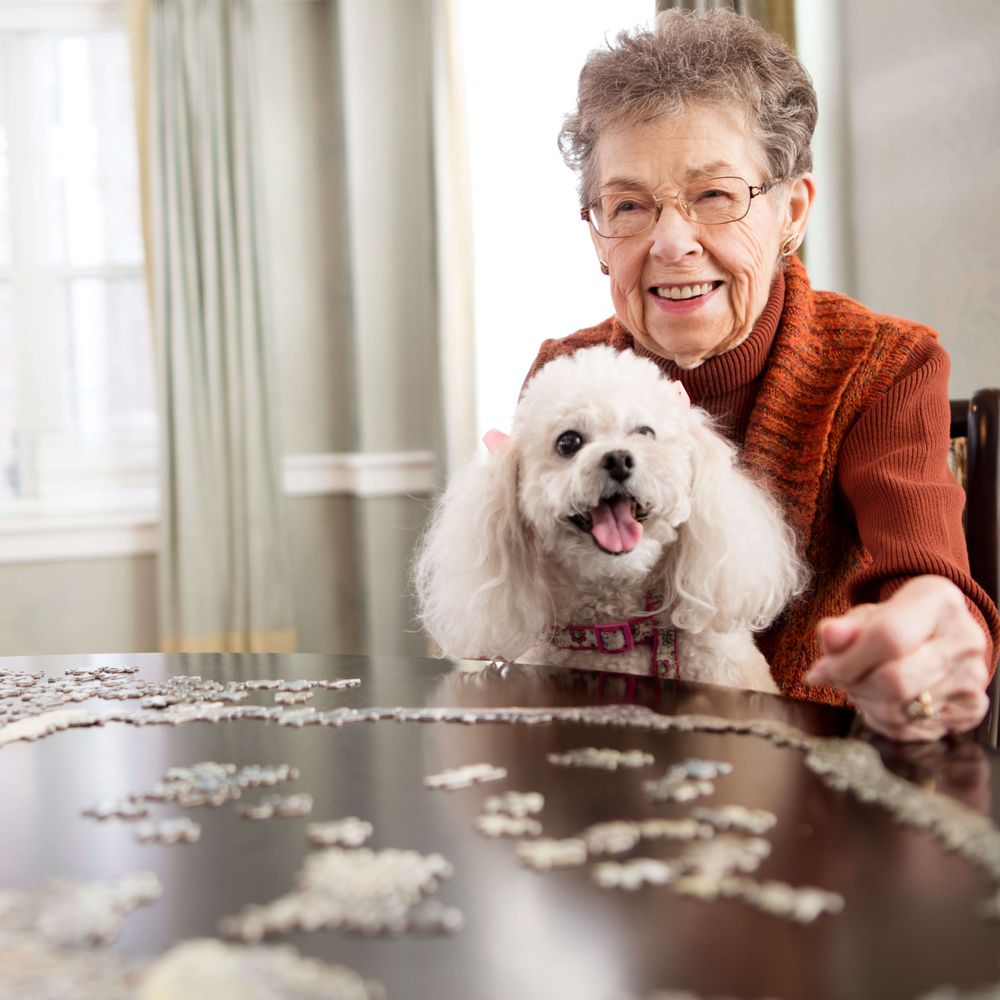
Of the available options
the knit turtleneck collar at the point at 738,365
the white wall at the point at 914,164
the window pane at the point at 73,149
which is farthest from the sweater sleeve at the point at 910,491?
the window pane at the point at 73,149

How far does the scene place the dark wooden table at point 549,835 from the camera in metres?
0.63

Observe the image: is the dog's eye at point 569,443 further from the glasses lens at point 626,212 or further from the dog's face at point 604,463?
the glasses lens at point 626,212

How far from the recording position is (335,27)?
4340 mm

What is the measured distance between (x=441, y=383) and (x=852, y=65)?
1.78 metres

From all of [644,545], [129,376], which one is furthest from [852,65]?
[129,376]

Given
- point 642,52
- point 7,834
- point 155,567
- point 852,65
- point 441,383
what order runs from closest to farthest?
point 7,834
point 642,52
point 852,65
point 441,383
point 155,567

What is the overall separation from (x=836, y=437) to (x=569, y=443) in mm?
424

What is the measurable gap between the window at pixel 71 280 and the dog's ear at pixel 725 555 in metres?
3.33

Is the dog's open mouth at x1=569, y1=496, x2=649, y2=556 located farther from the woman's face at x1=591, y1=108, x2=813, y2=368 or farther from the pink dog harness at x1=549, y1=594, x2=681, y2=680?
the woman's face at x1=591, y1=108, x2=813, y2=368

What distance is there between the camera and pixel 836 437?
1645mm

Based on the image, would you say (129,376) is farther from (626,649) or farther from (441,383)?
(626,649)

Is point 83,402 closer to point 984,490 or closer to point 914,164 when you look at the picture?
point 914,164

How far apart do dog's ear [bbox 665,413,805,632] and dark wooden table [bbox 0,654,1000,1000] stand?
0.22m

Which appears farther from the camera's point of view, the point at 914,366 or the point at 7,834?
the point at 914,366
